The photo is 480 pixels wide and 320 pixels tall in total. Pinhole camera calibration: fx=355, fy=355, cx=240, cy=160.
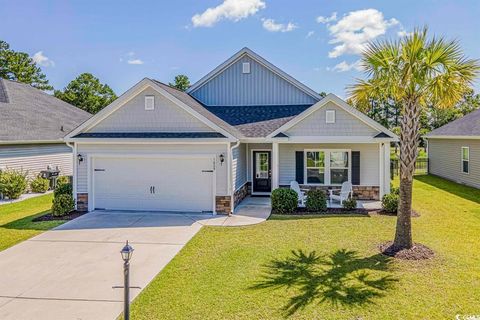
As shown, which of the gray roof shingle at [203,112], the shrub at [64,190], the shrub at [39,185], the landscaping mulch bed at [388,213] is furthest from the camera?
the shrub at [39,185]

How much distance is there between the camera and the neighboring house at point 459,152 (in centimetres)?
1870

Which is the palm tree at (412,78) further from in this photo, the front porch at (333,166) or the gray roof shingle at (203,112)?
the front porch at (333,166)

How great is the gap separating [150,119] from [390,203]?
371 inches

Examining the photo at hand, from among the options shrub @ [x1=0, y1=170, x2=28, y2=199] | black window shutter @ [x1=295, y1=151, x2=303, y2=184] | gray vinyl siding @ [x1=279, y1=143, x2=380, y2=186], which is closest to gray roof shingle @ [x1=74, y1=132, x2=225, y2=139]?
black window shutter @ [x1=295, y1=151, x2=303, y2=184]

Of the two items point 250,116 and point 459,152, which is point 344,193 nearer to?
point 250,116

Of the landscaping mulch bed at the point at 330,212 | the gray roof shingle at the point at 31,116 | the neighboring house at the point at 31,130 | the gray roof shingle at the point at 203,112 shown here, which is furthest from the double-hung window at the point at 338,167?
the gray roof shingle at the point at 31,116

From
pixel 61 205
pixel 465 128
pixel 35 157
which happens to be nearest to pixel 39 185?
pixel 35 157

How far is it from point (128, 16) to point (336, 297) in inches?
660

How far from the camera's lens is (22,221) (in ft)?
40.2

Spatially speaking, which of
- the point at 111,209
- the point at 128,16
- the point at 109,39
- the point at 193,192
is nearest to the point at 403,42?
the point at 193,192

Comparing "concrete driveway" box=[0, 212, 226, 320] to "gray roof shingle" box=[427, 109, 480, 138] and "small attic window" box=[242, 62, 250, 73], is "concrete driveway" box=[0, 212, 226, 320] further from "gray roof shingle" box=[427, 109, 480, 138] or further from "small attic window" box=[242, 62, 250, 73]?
"gray roof shingle" box=[427, 109, 480, 138]

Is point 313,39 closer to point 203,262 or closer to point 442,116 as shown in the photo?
point 203,262

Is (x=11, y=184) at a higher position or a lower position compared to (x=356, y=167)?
lower

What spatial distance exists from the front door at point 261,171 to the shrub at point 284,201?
3798mm
